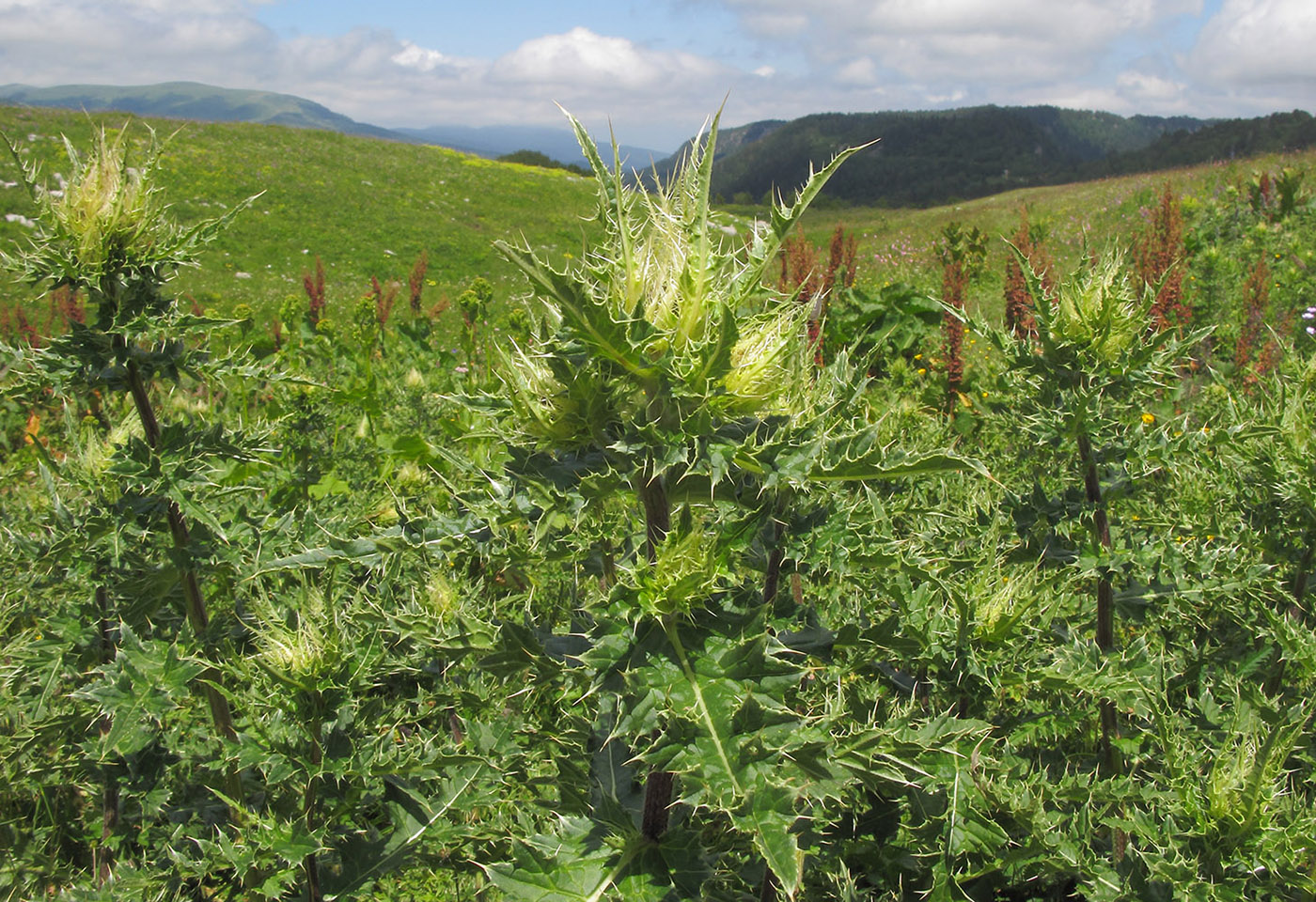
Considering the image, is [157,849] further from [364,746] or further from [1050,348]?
[1050,348]

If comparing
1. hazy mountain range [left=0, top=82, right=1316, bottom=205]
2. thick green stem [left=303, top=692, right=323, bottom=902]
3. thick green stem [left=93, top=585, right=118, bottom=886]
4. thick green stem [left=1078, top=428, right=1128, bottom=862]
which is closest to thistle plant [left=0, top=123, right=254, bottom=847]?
thick green stem [left=303, top=692, right=323, bottom=902]

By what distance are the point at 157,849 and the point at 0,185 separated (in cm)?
2155

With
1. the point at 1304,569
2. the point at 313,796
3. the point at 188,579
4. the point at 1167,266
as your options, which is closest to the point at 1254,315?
the point at 1167,266

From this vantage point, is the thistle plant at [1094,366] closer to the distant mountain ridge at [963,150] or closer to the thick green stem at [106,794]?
the thick green stem at [106,794]

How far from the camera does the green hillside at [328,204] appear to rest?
54.1 feet

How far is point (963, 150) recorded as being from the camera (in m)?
106

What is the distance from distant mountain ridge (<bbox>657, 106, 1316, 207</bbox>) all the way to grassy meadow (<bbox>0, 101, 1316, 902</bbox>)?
40175 mm

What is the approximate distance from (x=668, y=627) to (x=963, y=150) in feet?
394

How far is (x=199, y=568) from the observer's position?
8.44 feet

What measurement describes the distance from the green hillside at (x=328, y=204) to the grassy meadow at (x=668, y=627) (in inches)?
402

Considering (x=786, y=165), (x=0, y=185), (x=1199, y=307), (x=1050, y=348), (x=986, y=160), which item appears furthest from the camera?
(x=786, y=165)

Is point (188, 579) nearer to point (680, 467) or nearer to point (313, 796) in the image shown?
point (313, 796)

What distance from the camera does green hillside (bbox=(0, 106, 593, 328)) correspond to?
54.1ft

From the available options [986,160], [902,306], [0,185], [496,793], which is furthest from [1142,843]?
[986,160]
